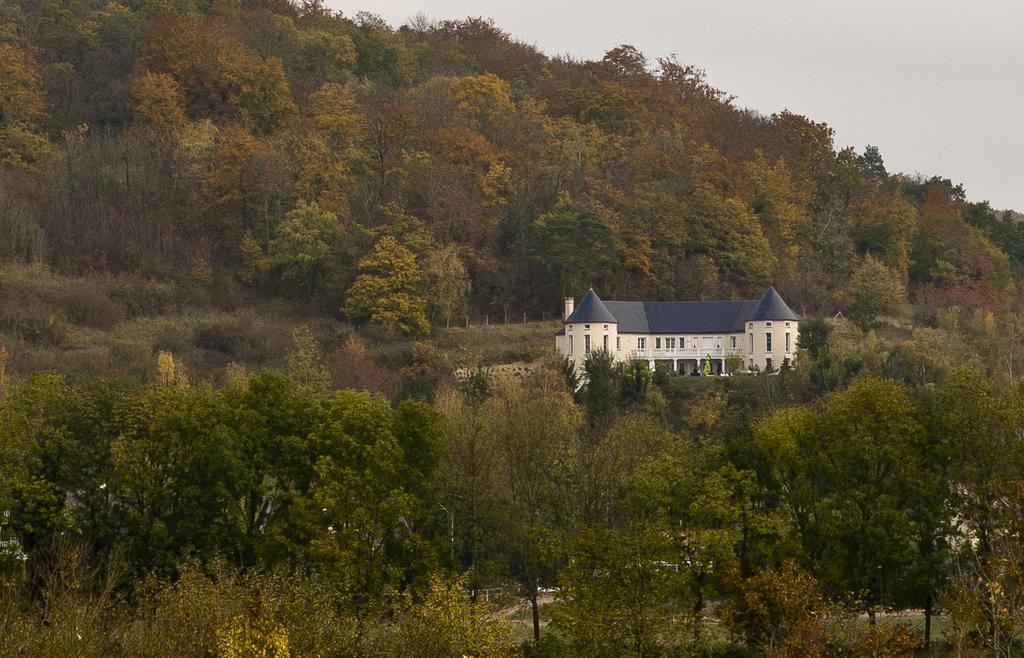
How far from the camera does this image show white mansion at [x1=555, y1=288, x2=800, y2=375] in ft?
228

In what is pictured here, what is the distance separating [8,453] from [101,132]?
165ft

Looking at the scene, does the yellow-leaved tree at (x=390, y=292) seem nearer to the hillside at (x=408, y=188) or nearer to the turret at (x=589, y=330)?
the hillside at (x=408, y=188)

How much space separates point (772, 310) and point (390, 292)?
52.4ft

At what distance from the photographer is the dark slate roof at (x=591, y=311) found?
69312 mm

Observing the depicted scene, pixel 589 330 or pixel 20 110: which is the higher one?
pixel 20 110

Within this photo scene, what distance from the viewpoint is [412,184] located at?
7800cm

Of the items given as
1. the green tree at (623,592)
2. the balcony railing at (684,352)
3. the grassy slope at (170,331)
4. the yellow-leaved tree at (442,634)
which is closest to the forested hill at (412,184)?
the grassy slope at (170,331)

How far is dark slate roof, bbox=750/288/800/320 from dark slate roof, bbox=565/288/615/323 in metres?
6.22

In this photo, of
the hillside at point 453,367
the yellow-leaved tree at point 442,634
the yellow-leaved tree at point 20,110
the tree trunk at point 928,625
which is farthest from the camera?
the yellow-leaved tree at point 20,110

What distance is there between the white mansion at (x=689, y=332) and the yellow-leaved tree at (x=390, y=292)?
612cm

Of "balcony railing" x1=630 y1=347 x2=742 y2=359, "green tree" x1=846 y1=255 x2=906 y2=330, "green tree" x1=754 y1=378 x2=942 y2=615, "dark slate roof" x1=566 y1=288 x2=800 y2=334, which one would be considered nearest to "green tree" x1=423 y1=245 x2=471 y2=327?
"dark slate roof" x1=566 y1=288 x2=800 y2=334

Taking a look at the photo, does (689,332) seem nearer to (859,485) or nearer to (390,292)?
(390,292)

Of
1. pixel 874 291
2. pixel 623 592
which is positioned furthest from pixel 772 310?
pixel 623 592

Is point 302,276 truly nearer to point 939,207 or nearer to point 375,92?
point 375,92
